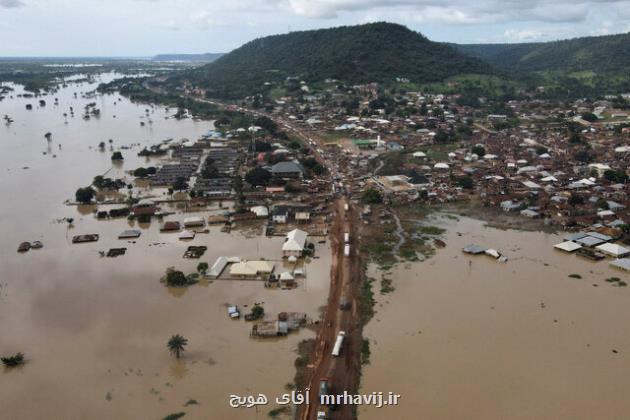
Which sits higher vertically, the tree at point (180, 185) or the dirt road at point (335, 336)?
the tree at point (180, 185)

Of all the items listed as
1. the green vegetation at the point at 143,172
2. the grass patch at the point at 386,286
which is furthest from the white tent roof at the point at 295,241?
the green vegetation at the point at 143,172

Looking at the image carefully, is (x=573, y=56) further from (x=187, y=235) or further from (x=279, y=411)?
(x=279, y=411)

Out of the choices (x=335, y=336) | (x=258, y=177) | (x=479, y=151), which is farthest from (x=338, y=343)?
(x=479, y=151)

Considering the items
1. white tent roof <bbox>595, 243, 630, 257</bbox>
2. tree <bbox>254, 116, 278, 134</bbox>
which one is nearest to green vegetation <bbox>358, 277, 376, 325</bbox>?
white tent roof <bbox>595, 243, 630, 257</bbox>

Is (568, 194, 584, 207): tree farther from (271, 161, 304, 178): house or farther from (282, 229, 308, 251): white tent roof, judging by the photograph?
(271, 161, 304, 178): house

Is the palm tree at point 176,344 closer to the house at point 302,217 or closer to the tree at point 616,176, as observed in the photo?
the house at point 302,217
